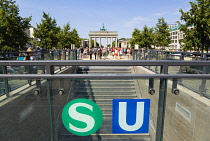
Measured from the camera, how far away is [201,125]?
213cm

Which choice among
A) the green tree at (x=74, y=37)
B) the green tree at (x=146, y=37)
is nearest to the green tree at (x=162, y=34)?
the green tree at (x=146, y=37)

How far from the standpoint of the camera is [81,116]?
2.06 metres

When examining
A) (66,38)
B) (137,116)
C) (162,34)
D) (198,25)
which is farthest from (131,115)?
(66,38)

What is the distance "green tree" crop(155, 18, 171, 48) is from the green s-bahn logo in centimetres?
3469

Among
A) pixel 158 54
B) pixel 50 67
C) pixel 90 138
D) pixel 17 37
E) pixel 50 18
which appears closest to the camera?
pixel 50 67

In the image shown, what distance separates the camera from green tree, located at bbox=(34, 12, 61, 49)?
2497cm

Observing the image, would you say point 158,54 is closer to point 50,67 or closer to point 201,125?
point 201,125

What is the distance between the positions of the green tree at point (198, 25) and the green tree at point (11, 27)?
53.4ft

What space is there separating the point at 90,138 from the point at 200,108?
1.48 metres

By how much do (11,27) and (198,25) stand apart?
58.4 feet

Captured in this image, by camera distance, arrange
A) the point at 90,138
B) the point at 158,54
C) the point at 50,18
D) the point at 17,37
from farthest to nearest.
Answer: the point at 50,18 < the point at 17,37 < the point at 158,54 < the point at 90,138

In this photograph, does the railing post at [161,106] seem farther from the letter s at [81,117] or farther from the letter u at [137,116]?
the letter s at [81,117]

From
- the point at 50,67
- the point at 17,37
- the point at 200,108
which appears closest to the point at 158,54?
the point at 200,108

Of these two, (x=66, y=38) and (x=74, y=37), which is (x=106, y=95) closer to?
(x=66, y=38)
